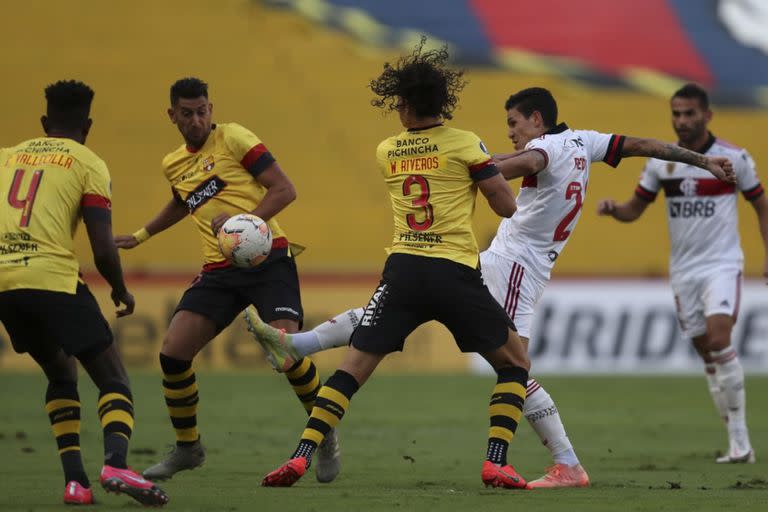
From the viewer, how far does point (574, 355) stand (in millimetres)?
18438

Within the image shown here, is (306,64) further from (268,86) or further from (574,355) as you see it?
(574,355)

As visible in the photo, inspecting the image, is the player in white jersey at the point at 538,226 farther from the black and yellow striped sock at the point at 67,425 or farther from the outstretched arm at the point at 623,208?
the outstretched arm at the point at 623,208

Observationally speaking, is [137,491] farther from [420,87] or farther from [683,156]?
[683,156]

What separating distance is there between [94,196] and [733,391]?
5.47 meters

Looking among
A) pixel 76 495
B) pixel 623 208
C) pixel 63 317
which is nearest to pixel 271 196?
pixel 63 317

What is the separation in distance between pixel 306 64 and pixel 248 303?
13.8m

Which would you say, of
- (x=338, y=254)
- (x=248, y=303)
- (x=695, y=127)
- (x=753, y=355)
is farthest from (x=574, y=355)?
(x=248, y=303)

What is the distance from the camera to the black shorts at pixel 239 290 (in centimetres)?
864

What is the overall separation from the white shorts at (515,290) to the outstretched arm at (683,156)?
3.27 ft

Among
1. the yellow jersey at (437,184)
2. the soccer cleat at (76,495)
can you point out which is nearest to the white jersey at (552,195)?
the yellow jersey at (437,184)

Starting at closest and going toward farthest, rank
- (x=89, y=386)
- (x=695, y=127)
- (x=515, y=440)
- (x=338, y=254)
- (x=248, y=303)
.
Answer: (x=248, y=303)
(x=695, y=127)
(x=515, y=440)
(x=89, y=386)
(x=338, y=254)

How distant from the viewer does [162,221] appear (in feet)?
30.2

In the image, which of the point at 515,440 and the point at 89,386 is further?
the point at 89,386

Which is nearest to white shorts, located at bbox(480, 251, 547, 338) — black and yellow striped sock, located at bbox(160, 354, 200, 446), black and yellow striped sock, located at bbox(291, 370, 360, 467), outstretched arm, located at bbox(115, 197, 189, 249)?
black and yellow striped sock, located at bbox(291, 370, 360, 467)
